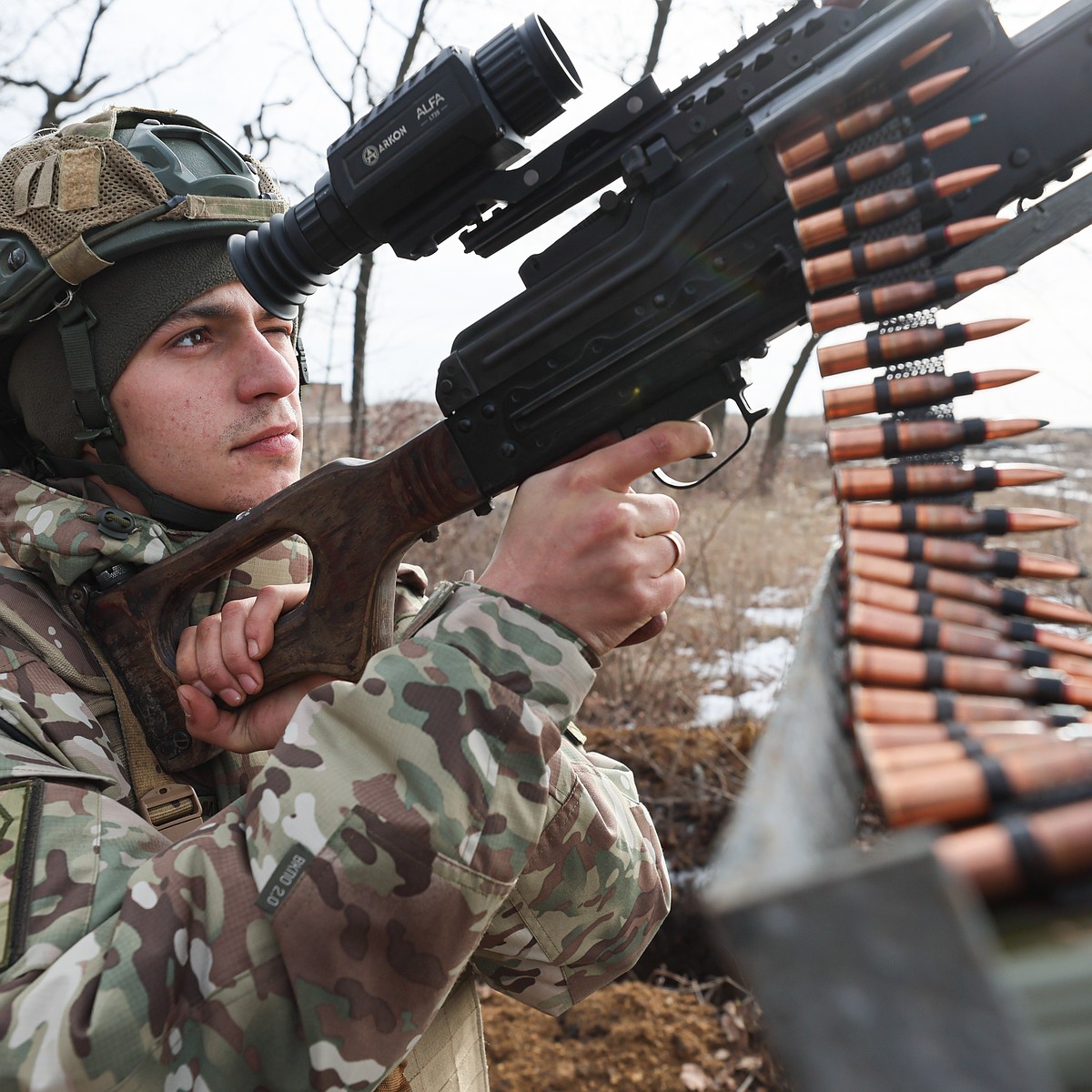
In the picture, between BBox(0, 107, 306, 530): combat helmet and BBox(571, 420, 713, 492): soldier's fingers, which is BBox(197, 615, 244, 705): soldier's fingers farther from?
BBox(571, 420, 713, 492): soldier's fingers

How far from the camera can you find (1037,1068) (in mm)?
453

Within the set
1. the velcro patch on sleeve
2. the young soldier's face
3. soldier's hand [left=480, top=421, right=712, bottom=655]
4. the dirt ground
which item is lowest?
the dirt ground

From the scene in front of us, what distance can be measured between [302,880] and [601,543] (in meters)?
0.77

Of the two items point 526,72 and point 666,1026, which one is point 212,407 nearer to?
point 526,72

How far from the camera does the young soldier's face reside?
2.15 m

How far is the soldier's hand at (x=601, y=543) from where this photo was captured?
5.28ft

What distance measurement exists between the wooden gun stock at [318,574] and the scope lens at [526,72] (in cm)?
65

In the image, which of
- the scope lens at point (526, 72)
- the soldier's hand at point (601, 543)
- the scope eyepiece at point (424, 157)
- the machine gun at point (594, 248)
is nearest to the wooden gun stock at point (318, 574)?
the machine gun at point (594, 248)

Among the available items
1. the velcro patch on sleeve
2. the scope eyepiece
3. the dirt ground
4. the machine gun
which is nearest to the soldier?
the velcro patch on sleeve

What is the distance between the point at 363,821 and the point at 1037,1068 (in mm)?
1104

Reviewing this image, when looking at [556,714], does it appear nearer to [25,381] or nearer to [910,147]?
[910,147]

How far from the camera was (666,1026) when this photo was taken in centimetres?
343

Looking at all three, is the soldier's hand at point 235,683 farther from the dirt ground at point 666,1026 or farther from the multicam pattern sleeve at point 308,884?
the dirt ground at point 666,1026

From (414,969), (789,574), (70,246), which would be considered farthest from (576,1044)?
(789,574)
